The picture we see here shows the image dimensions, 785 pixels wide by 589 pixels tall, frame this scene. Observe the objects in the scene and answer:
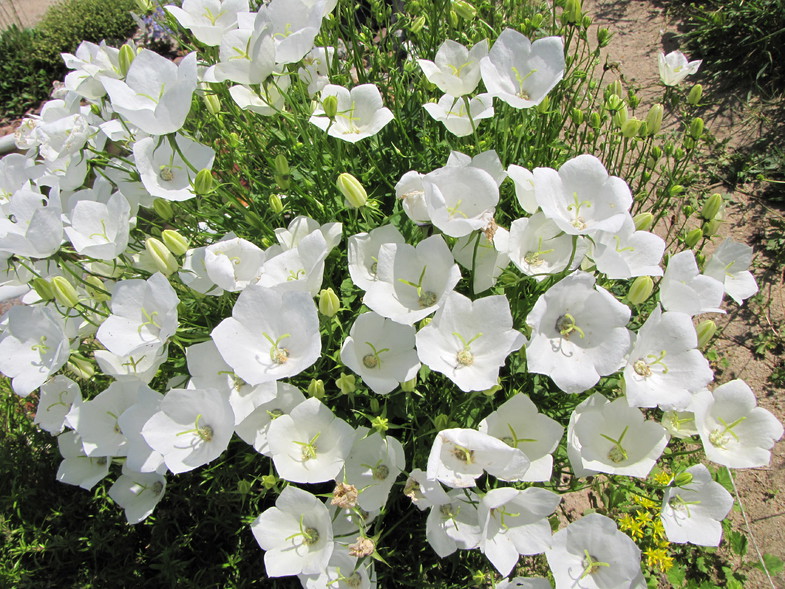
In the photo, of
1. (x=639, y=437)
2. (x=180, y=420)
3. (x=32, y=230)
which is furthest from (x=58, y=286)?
(x=639, y=437)

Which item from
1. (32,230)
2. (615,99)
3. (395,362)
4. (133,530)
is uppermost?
(615,99)

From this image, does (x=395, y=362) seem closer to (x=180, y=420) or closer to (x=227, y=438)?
(x=227, y=438)

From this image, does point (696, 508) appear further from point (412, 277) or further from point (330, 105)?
point (330, 105)

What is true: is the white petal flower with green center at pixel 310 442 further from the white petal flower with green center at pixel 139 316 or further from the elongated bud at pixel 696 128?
the elongated bud at pixel 696 128

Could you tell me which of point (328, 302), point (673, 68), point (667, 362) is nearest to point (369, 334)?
point (328, 302)

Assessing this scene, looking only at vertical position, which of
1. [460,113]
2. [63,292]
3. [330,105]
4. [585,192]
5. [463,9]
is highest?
[463,9]
